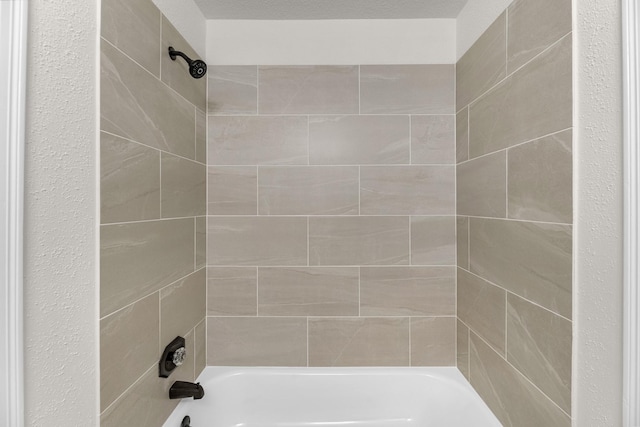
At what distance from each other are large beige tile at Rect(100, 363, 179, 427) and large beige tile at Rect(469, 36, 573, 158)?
4.85ft

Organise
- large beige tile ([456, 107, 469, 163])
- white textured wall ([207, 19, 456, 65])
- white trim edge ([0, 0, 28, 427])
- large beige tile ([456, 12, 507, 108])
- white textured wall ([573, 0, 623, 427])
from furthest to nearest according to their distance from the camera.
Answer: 1. white textured wall ([207, 19, 456, 65])
2. large beige tile ([456, 107, 469, 163])
3. large beige tile ([456, 12, 507, 108])
4. white textured wall ([573, 0, 623, 427])
5. white trim edge ([0, 0, 28, 427])

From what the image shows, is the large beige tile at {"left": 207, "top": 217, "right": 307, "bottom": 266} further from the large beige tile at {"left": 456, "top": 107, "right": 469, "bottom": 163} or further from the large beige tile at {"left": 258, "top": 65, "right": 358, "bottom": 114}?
the large beige tile at {"left": 456, "top": 107, "right": 469, "bottom": 163}

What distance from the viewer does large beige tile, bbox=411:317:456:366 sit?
171 centimetres

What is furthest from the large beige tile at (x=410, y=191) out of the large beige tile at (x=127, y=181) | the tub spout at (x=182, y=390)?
the tub spout at (x=182, y=390)

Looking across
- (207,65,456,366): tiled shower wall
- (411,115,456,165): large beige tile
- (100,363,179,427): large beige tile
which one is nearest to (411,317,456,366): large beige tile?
(207,65,456,366): tiled shower wall

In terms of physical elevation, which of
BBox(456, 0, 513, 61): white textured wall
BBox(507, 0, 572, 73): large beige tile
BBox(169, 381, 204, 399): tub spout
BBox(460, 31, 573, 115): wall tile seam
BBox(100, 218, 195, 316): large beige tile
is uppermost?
BBox(456, 0, 513, 61): white textured wall

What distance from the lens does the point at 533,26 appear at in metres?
1.05

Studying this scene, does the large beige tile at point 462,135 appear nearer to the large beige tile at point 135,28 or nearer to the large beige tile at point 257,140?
the large beige tile at point 257,140

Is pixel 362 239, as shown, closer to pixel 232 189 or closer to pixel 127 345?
pixel 232 189

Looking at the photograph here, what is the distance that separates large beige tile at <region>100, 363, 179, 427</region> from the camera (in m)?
0.97

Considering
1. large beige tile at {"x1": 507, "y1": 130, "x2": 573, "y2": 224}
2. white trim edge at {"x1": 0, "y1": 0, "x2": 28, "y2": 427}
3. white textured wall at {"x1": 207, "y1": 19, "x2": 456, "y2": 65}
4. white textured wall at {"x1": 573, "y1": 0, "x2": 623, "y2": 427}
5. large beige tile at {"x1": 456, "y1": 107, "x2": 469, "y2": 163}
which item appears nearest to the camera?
white trim edge at {"x1": 0, "y1": 0, "x2": 28, "y2": 427}

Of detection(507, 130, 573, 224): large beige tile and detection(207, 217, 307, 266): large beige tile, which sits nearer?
detection(507, 130, 573, 224): large beige tile

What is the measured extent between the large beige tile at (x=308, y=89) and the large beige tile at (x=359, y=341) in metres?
1.08

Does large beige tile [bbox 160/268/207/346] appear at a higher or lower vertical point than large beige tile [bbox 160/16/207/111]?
lower
